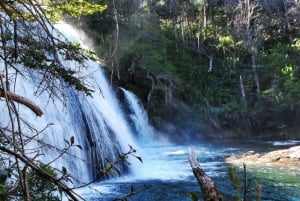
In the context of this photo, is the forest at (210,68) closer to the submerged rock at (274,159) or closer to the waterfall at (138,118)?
the waterfall at (138,118)

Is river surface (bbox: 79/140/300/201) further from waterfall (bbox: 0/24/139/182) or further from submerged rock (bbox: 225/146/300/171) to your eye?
waterfall (bbox: 0/24/139/182)

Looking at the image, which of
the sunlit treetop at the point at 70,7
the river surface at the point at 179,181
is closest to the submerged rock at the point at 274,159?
the river surface at the point at 179,181

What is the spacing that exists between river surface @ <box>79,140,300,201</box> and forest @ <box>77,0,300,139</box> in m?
5.44

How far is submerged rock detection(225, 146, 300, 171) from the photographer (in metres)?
14.1

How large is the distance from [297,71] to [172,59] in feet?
24.3

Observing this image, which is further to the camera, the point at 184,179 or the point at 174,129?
the point at 174,129

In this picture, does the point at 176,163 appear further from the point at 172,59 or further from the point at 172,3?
the point at 172,3

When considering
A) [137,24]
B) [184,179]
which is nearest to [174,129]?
[137,24]

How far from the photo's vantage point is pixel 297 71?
2433 cm

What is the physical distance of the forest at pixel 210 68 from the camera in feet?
73.4

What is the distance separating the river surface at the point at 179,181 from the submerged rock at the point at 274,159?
613 millimetres

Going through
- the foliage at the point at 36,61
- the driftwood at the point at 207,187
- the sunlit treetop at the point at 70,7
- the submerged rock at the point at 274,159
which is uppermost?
the sunlit treetop at the point at 70,7

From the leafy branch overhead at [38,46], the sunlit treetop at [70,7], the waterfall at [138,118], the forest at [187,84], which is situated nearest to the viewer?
the leafy branch overhead at [38,46]

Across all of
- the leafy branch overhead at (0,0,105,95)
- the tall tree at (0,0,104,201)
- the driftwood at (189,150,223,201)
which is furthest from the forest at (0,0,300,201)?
the driftwood at (189,150,223,201)
